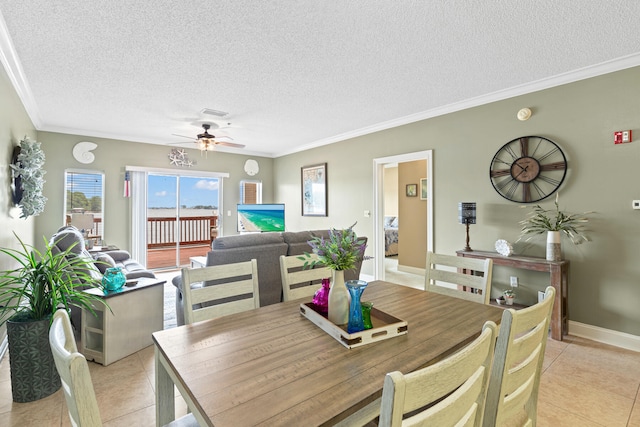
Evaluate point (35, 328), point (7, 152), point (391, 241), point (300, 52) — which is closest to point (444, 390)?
point (35, 328)

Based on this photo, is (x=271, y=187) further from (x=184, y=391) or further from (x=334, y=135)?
(x=184, y=391)

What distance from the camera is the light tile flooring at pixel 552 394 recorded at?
1.89 metres

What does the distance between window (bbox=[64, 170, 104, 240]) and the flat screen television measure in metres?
2.48

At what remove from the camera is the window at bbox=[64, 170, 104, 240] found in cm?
527

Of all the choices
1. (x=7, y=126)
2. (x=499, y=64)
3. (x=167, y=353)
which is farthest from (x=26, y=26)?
(x=499, y=64)

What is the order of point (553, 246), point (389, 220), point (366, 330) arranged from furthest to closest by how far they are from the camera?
point (389, 220), point (553, 246), point (366, 330)

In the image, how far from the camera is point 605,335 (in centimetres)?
294

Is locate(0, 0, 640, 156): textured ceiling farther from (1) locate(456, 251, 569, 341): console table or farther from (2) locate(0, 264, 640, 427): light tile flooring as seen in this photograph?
(2) locate(0, 264, 640, 427): light tile flooring

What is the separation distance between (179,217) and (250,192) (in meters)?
1.65

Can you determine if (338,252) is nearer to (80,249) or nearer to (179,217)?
(80,249)

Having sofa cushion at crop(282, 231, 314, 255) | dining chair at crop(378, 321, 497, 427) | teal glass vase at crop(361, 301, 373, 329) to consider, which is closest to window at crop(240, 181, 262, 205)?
sofa cushion at crop(282, 231, 314, 255)

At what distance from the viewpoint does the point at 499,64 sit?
9.57ft

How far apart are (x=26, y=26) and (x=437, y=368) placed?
3364 millimetres

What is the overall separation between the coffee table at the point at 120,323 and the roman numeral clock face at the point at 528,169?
3849 mm
